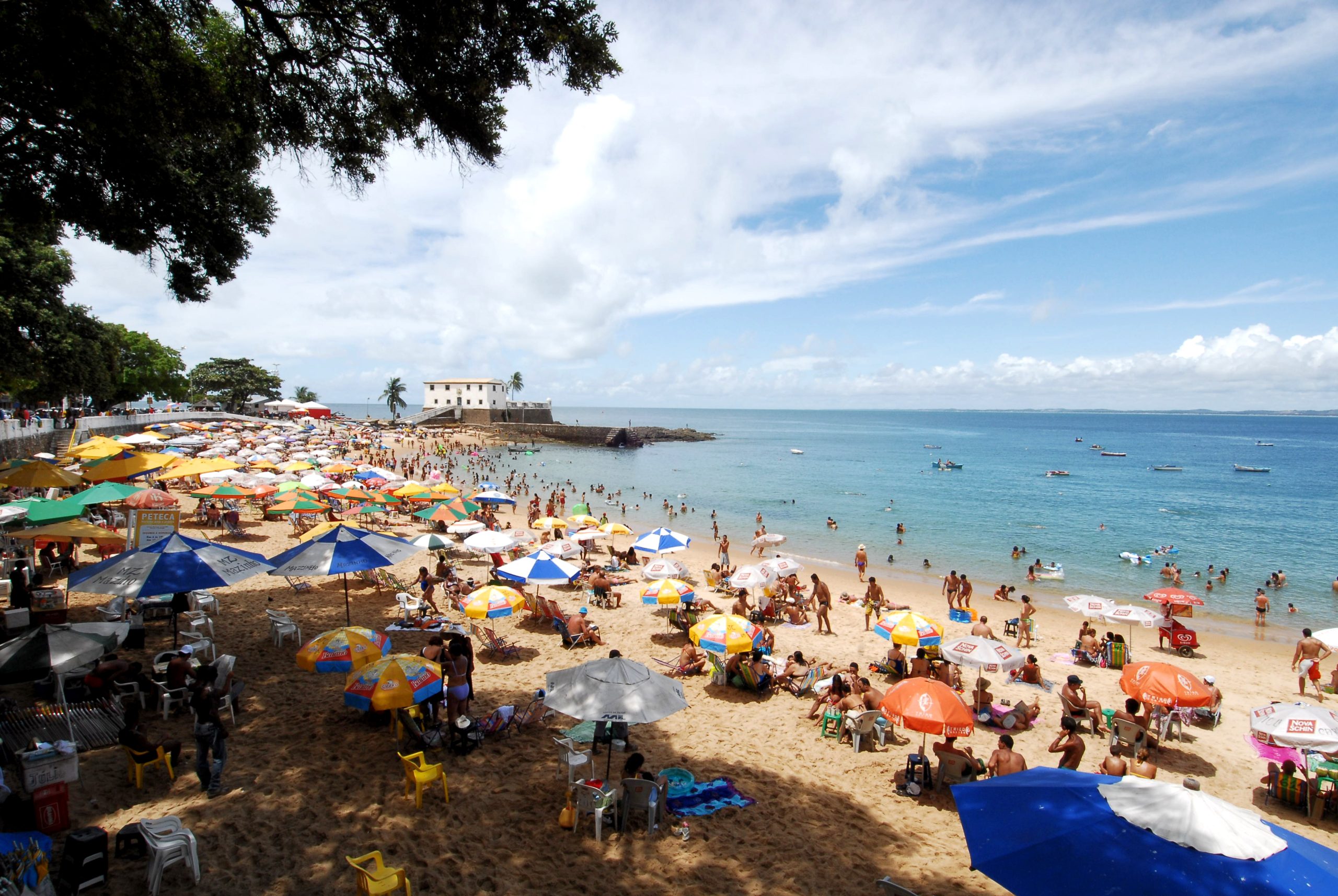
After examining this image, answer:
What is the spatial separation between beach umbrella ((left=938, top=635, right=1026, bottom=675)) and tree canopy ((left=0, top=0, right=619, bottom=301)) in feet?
31.2

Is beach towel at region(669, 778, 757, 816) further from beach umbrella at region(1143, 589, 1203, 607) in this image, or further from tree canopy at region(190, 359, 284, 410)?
tree canopy at region(190, 359, 284, 410)

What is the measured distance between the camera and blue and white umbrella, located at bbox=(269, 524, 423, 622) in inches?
404

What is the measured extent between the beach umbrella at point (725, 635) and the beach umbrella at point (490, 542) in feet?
20.8

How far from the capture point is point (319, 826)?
6082mm

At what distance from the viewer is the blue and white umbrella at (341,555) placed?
10.3m

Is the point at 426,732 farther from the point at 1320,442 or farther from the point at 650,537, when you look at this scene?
the point at 1320,442

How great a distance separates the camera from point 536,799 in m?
6.96

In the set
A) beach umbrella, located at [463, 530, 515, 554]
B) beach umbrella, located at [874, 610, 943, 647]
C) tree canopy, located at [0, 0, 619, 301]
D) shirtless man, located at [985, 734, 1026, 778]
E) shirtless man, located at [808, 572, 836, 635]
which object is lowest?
shirtless man, located at [808, 572, 836, 635]

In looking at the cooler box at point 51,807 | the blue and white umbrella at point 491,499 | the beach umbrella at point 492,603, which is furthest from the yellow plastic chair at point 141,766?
the blue and white umbrella at point 491,499

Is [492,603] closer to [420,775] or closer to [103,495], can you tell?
[420,775]

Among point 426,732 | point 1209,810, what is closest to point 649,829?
point 426,732

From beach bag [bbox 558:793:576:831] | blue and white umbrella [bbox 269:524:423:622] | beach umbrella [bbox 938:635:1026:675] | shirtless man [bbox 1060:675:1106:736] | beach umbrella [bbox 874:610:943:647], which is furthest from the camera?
beach umbrella [bbox 874:610:943:647]

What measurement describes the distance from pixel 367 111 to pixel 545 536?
604 inches

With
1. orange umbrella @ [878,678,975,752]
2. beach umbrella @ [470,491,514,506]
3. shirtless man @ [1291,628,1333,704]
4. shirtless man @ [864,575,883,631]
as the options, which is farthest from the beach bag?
beach umbrella @ [470,491,514,506]
